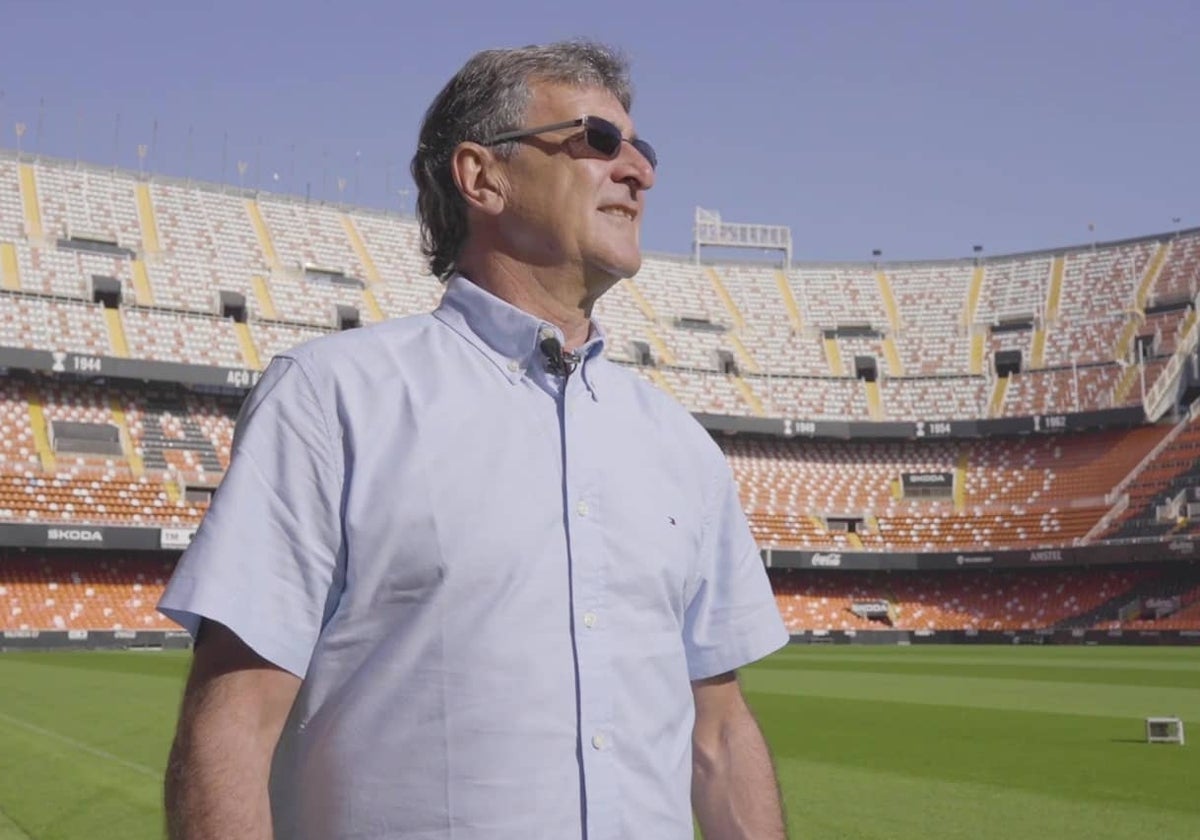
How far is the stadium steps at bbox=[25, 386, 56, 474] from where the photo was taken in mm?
48281

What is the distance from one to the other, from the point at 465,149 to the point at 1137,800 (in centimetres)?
979

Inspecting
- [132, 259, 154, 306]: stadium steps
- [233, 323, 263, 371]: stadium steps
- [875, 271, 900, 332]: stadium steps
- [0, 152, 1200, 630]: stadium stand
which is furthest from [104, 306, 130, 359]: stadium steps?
[875, 271, 900, 332]: stadium steps

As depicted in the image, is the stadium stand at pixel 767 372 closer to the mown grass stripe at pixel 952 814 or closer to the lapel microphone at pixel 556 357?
the mown grass stripe at pixel 952 814

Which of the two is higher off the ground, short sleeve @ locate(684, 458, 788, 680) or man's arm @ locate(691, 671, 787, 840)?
short sleeve @ locate(684, 458, 788, 680)

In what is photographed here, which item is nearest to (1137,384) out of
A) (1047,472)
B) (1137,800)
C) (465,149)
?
(1047,472)

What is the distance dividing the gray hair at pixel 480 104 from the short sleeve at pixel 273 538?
2.49ft

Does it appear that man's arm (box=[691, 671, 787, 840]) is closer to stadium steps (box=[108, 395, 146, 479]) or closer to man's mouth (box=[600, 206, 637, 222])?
man's mouth (box=[600, 206, 637, 222])

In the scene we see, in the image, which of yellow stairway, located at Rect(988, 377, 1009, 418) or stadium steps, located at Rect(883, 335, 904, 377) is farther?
stadium steps, located at Rect(883, 335, 904, 377)

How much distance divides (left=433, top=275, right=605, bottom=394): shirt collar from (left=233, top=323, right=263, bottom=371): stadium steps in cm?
5211

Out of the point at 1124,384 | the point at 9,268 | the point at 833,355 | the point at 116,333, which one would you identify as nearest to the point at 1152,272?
the point at 1124,384

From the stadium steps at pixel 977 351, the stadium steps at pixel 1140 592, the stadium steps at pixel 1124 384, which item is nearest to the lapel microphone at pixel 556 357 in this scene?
the stadium steps at pixel 1140 592

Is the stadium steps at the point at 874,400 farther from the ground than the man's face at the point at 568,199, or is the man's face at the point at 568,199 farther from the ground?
the stadium steps at the point at 874,400

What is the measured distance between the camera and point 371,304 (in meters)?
60.3

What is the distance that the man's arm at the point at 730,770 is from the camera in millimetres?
2770
